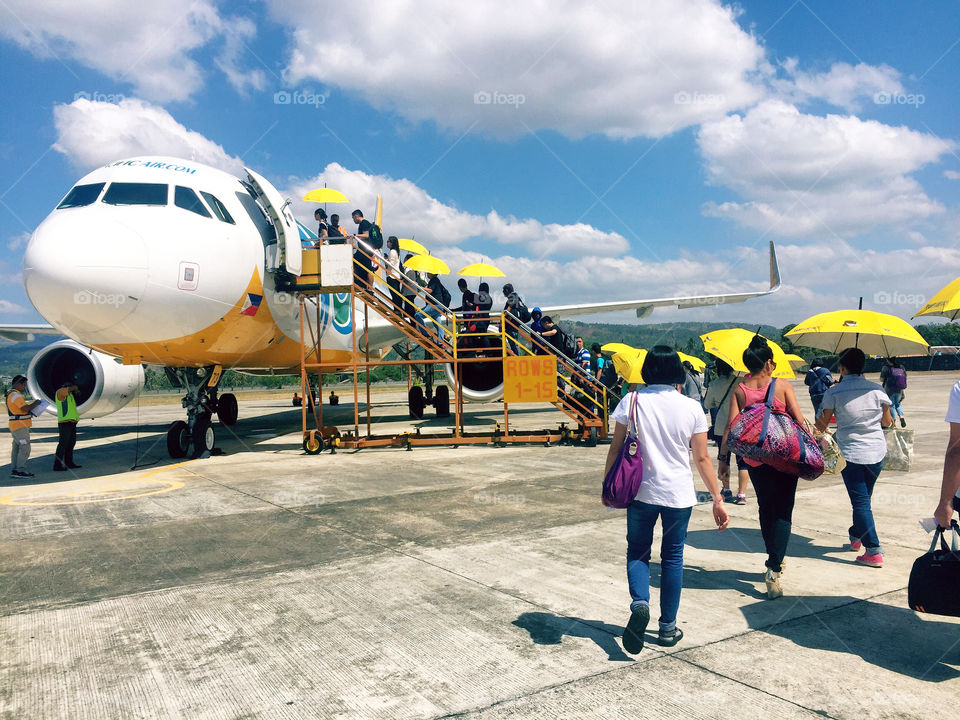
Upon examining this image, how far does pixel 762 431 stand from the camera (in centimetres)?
416

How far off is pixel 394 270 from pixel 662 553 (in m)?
9.81

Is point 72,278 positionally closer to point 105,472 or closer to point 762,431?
point 105,472

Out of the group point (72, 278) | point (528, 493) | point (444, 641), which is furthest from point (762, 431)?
point (72, 278)

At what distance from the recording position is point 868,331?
5.98 meters

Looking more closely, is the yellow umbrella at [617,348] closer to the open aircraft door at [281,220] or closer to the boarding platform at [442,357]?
the boarding platform at [442,357]

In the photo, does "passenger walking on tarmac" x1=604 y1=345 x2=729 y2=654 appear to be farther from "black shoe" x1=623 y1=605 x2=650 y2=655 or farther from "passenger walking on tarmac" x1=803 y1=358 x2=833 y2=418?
"passenger walking on tarmac" x1=803 y1=358 x2=833 y2=418

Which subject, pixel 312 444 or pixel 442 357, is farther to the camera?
pixel 442 357

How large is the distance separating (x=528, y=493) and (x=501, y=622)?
153 inches

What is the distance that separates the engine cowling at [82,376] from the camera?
12.9 m

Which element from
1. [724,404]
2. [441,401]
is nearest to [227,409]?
[441,401]

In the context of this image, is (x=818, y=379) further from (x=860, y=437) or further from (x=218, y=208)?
(x=218, y=208)

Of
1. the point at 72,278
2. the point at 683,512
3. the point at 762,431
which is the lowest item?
the point at 683,512

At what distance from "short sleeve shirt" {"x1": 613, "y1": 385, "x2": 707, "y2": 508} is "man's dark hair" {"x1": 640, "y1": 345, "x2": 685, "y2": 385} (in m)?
0.11

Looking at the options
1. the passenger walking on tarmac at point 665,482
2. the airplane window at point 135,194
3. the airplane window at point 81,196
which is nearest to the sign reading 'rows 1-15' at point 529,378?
the airplane window at point 135,194
